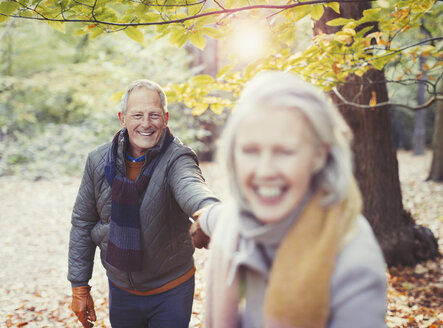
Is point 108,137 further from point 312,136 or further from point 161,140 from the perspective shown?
point 312,136

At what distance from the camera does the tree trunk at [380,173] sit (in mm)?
4227

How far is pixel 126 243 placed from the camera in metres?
2.02

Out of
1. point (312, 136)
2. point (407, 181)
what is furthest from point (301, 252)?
point (407, 181)

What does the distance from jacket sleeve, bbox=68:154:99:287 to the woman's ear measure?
1.70 m

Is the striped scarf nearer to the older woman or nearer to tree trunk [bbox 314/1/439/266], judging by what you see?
the older woman

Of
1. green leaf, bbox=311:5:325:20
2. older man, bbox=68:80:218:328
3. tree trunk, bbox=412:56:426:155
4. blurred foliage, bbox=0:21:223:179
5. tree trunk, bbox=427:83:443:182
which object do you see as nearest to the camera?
older man, bbox=68:80:218:328

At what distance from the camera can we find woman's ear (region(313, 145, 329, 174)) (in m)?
0.96

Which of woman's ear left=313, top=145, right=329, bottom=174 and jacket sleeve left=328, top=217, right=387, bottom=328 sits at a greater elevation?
woman's ear left=313, top=145, right=329, bottom=174

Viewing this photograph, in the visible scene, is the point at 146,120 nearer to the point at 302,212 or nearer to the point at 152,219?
the point at 152,219

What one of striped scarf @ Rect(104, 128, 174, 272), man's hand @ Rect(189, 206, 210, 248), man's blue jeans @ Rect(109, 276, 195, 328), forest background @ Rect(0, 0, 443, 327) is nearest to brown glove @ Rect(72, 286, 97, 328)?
man's blue jeans @ Rect(109, 276, 195, 328)

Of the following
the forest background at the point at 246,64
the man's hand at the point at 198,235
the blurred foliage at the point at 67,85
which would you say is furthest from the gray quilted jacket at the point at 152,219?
the blurred foliage at the point at 67,85

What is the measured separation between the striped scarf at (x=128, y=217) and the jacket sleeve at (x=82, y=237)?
0.27 metres

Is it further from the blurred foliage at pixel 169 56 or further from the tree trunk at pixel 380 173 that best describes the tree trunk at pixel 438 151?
the tree trunk at pixel 380 173

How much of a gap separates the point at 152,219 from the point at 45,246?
539 cm
